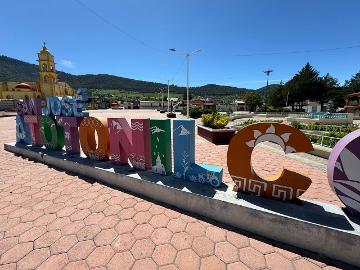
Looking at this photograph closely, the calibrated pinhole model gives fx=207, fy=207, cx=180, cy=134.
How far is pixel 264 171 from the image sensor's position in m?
5.99

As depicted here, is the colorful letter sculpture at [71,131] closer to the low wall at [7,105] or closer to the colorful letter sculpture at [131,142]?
the colorful letter sculpture at [131,142]

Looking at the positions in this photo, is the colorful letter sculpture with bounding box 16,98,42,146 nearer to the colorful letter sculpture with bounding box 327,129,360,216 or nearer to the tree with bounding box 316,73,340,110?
the colorful letter sculpture with bounding box 327,129,360,216

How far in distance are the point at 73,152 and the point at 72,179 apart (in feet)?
3.92

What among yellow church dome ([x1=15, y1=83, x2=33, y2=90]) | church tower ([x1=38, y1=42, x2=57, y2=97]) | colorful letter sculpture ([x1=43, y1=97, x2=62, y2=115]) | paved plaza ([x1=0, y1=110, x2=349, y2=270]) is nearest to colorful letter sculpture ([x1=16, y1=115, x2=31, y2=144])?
colorful letter sculpture ([x1=43, y1=97, x2=62, y2=115])

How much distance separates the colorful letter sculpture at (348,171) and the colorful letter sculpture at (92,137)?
4.76 meters

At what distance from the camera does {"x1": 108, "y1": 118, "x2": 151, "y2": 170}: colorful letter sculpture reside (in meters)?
4.66

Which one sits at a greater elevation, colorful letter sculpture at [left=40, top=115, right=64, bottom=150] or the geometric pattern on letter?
colorful letter sculpture at [left=40, top=115, right=64, bottom=150]

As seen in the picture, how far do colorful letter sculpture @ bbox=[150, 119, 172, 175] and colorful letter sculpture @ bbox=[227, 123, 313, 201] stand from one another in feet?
4.62

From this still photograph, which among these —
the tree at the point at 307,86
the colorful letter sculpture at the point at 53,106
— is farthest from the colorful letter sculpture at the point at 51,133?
the tree at the point at 307,86

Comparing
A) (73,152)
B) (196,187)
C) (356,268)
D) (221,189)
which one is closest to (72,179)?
(73,152)

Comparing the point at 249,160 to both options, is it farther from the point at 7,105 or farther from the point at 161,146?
the point at 7,105

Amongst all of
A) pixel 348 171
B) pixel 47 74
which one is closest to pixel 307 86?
pixel 348 171

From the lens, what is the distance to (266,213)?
3.17 meters

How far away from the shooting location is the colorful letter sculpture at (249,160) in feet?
10.6
